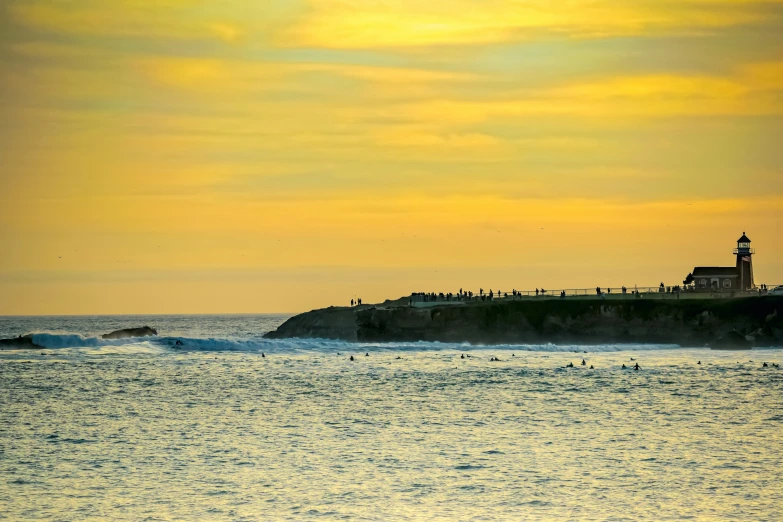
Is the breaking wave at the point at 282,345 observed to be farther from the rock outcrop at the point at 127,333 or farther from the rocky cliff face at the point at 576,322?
the rock outcrop at the point at 127,333

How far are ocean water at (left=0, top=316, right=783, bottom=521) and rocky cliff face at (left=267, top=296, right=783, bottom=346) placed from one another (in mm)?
24064

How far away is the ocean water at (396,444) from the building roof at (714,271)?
45205 mm

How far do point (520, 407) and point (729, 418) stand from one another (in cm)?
1131

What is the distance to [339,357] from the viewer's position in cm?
9819

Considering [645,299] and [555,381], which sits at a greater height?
[645,299]

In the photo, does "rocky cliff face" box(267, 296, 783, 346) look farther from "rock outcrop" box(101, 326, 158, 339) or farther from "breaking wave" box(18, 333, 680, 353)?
"rock outcrop" box(101, 326, 158, 339)

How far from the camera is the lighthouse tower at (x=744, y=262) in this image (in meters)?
124

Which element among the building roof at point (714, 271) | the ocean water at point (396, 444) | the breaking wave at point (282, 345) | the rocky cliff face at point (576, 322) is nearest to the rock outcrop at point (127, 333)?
the breaking wave at point (282, 345)

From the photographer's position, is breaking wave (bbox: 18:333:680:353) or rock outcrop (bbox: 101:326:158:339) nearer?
breaking wave (bbox: 18:333:680:353)

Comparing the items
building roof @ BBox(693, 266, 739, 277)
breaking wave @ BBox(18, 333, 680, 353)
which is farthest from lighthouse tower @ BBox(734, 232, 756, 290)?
breaking wave @ BBox(18, 333, 680, 353)

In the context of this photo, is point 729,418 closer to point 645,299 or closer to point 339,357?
point 339,357

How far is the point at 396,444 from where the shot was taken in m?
42.3

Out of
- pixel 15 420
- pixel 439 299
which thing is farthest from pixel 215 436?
pixel 439 299

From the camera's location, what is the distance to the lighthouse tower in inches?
4879
